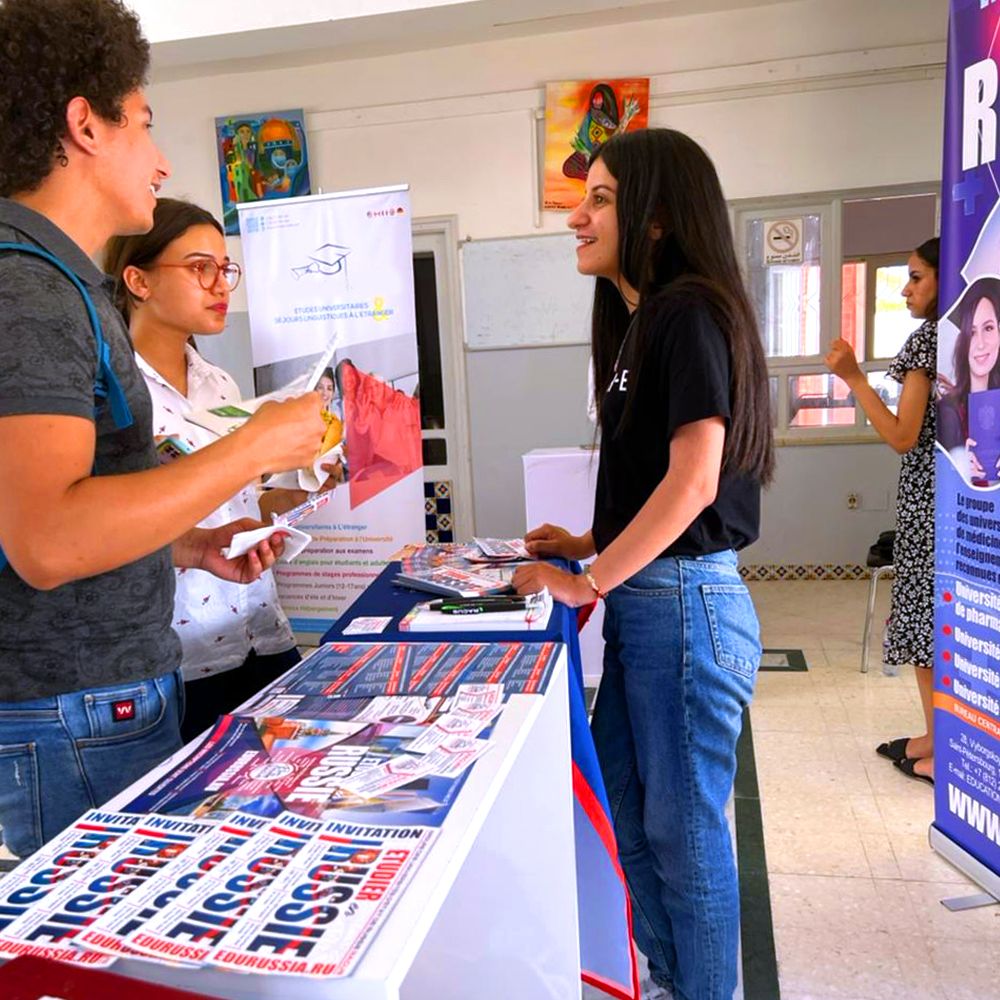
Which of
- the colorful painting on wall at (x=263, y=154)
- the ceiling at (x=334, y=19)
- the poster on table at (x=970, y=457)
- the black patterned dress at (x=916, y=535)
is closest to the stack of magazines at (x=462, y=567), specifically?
the poster on table at (x=970, y=457)

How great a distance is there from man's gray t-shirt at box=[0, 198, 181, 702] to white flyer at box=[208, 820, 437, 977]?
1.18 feet

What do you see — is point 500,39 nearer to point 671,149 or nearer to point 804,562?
point 804,562

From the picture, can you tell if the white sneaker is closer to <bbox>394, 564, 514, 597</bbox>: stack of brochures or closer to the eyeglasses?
<bbox>394, 564, 514, 597</bbox>: stack of brochures

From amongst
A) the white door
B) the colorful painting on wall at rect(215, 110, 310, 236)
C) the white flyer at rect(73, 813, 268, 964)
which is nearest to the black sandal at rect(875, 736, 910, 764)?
the white flyer at rect(73, 813, 268, 964)

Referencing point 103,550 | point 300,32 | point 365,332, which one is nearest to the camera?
point 103,550

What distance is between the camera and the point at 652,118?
16.4 ft

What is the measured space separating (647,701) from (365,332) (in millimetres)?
2294

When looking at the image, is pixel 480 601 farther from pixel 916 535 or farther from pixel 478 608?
pixel 916 535

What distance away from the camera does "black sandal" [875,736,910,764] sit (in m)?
2.73

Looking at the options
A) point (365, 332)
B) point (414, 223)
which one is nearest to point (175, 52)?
point (414, 223)

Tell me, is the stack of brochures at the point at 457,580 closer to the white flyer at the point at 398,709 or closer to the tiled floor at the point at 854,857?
the white flyer at the point at 398,709

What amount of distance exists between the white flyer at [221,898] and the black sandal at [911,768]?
2.48 meters

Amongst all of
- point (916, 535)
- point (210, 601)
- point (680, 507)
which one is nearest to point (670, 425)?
point (680, 507)

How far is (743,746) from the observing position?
115 inches
